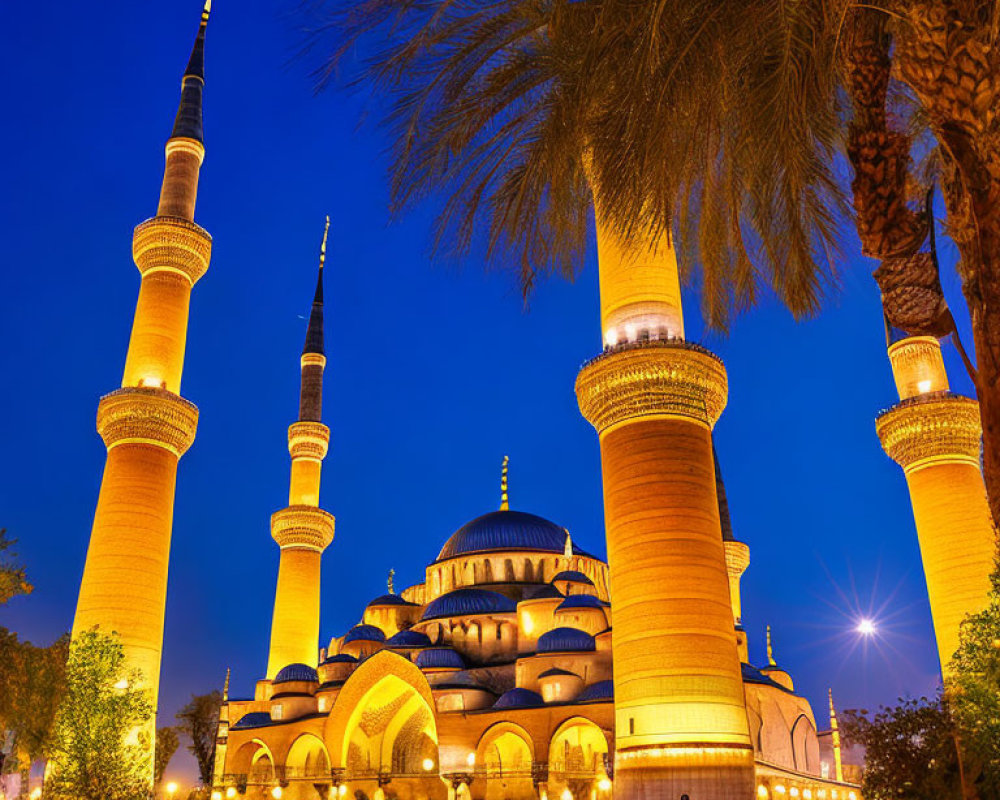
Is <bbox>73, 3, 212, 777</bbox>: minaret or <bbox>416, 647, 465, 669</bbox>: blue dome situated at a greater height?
<bbox>73, 3, 212, 777</bbox>: minaret

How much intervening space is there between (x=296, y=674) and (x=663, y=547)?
61.2ft

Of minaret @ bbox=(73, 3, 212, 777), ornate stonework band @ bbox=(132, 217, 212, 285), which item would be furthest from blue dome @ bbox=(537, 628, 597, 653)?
ornate stonework band @ bbox=(132, 217, 212, 285)

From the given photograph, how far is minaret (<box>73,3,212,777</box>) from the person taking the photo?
68.1 ft

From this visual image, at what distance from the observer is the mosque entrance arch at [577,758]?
78.7 feet

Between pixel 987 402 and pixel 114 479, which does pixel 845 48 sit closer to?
pixel 987 402

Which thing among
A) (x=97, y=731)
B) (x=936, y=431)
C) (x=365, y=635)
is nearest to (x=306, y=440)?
(x=365, y=635)

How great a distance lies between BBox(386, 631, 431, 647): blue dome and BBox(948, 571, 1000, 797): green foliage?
20.1 metres

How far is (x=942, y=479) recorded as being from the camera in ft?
73.4

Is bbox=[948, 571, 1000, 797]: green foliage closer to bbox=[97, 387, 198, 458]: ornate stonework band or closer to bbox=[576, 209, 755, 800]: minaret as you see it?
bbox=[576, 209, 755, 800]: minaret

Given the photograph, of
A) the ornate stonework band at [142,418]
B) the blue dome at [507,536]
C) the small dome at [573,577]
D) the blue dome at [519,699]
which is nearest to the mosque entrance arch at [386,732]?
the blue dome at [519,699]

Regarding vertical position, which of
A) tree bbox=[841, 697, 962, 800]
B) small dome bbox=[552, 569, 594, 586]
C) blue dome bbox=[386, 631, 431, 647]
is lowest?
tree bbox=[841, 697, 962, 800]

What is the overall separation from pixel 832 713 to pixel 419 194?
36132 millimetres

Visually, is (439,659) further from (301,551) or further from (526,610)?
(301,551)

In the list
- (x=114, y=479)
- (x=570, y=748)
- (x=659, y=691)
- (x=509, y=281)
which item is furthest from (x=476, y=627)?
(x=509, y=281)
